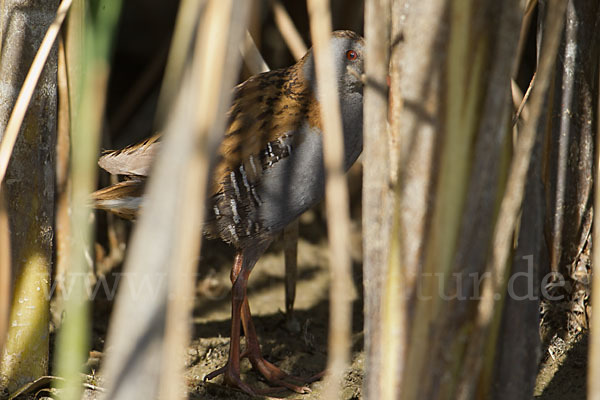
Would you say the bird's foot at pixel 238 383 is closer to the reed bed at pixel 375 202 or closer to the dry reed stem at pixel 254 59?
the reed bed at pixel 375 202

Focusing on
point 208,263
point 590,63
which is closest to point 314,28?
point 590,63

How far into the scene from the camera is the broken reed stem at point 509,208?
4.17 feet

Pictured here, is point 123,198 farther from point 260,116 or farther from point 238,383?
point 238,383

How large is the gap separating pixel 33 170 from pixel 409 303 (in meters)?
1.39

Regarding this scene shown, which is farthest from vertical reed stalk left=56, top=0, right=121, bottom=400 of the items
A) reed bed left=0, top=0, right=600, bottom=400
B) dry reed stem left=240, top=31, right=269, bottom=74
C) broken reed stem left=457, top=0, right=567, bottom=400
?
dry reed stem left=240, top=31, right=269, bottom=74

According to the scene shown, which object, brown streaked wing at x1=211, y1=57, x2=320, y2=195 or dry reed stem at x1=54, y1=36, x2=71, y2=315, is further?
dry reed stem at x1=54, y1=36, x2=71, y2=315

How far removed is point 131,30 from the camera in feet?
19.9

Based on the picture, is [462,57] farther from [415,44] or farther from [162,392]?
[162,392]

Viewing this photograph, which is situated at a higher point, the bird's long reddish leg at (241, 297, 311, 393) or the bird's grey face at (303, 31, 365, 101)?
the bird's grey face at (303, 31, 365, 101)

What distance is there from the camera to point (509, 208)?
1.32 metres

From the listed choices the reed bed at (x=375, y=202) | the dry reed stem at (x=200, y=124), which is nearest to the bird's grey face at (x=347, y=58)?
the reed bed at (x=375, y=202)

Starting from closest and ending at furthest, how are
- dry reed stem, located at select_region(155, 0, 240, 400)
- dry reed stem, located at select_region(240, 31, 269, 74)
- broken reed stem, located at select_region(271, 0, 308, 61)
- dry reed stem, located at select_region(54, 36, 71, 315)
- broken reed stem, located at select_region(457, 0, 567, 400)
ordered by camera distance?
1. dry reed stem, located at select_region(155, 0, 240, 400)
2. broken reed stem, located at select_region(457, 0, 567, 400)
3. broken reed stem, located at select_region(271, 0, 308, 61)
4. dry reed stem, located at select_region(54, 36, 71, 315)
5. dry reed stem, located at select_region(240, 31, 269, 74)

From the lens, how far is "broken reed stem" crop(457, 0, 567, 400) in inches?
50.0

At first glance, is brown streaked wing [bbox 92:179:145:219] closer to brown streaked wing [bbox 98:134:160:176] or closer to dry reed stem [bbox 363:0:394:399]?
brown streaked wing [bbox 98:134:160:176]
